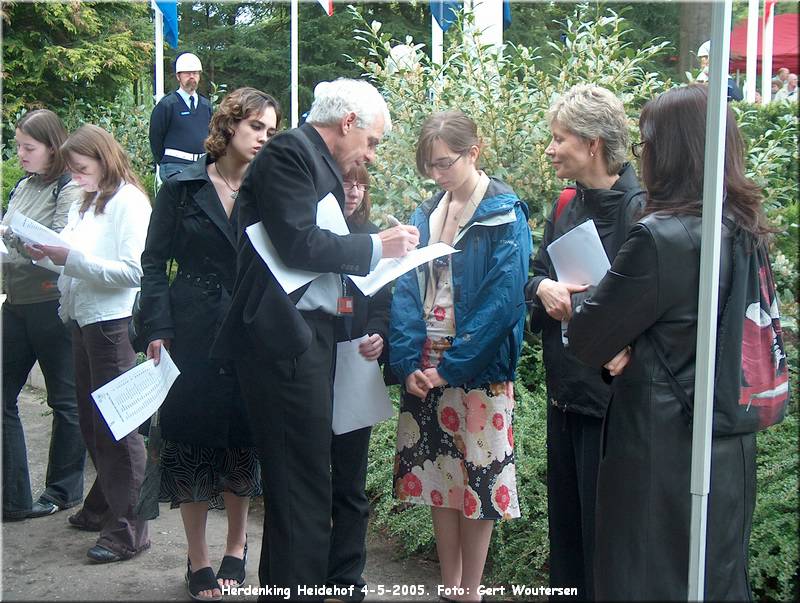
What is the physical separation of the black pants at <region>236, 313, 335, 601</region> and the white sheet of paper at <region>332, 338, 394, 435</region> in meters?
0.29

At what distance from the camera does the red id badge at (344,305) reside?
2.94 m

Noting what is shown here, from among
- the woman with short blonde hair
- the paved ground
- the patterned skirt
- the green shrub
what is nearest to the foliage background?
the green shrub

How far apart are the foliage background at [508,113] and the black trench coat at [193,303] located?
108 centimetres

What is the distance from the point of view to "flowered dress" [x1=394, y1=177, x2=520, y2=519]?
10.6 ft

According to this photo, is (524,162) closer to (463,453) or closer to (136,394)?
(463,453)

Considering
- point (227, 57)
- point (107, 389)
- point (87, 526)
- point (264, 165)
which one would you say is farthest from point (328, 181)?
point (227, 57)

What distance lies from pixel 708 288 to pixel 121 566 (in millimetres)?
2890

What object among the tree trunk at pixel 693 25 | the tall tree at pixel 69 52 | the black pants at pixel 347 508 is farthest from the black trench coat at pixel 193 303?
the tree trunk at pixel 693 25

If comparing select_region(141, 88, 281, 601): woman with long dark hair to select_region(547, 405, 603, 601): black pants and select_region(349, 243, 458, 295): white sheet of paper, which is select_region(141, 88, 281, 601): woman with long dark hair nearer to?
select_region(349, 243, 458, 295): white sheet of paper

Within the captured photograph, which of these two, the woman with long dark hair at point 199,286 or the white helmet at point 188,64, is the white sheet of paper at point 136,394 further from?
the white helmet at point 188,64

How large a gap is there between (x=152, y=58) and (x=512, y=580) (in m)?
9.67

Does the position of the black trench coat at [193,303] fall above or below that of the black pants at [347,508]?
above

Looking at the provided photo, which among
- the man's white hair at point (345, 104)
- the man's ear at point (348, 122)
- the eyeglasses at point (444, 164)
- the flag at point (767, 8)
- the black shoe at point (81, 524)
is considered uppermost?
the flag at point (767, 8)

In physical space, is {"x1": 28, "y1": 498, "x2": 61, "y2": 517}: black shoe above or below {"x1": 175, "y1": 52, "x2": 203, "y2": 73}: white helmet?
below
